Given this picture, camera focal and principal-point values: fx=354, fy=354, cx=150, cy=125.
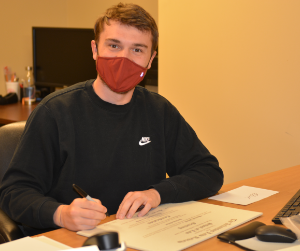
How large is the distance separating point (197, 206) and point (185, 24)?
128cm

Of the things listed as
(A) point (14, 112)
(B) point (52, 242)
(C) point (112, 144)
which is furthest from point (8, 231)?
(A) point (14, 112)

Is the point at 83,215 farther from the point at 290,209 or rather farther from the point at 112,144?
the point at 290,209

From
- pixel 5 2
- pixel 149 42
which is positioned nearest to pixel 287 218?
pixel 149 42

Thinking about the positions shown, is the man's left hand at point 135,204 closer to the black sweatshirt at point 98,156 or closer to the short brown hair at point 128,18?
the black sweatshirt at point 98,156

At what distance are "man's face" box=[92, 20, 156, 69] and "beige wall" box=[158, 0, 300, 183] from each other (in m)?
0.75

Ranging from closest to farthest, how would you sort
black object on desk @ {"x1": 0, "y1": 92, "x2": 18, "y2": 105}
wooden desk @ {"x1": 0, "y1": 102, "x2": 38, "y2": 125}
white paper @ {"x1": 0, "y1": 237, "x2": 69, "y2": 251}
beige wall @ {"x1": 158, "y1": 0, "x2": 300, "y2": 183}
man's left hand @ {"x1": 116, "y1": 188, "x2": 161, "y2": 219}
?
white paper @ {"x1": 0, "y1": 237, "x2": 69, "y2": 251}, man's left hand @ {"x1": 116, "y1": 188, "x2": 161, "y2": 219}, beige wall @ {"x1": 158, "y1": 0, "x2": 300, "y2": 183}, wooden desk @ {"x1": 0, "y1": 102, "x2": 38, "y2": 125}, black object on desk @ {"x1": 0, "y1": 92, "x2": 18, "y2": 105}

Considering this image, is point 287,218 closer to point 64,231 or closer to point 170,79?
point 64,231

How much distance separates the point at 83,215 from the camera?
83cm

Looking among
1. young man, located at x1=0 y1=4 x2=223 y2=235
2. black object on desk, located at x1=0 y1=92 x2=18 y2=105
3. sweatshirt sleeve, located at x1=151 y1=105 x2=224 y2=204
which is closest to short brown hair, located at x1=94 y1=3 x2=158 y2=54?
young man, located at x1=0 y1=4 x2=223 y2=235

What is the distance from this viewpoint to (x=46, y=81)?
3.11m

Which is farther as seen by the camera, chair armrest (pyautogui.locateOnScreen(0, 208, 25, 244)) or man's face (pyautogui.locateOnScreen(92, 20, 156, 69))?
man's face (pyautogui.locateOnScreen(92, 20, 156, 69))

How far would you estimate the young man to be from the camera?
1.04 metres

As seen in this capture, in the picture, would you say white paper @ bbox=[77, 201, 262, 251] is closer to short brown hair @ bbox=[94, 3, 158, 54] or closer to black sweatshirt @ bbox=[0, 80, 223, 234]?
black sweatshirt @ bbox=[0, 80, 223, 234]

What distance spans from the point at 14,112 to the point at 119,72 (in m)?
1.67
